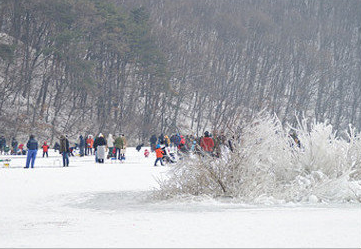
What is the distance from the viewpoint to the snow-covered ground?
28.2 feet

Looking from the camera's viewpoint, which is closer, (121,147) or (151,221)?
(151,221)

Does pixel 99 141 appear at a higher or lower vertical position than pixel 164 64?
lower

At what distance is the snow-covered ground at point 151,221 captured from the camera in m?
8.59

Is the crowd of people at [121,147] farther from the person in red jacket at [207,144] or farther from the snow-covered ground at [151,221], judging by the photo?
the snow-covered ground at [151,221]

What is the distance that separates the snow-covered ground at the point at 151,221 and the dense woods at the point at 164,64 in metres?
25.0

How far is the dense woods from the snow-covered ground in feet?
81.9

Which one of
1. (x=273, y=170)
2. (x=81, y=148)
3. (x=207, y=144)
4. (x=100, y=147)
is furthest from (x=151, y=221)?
(x=81, y=148)

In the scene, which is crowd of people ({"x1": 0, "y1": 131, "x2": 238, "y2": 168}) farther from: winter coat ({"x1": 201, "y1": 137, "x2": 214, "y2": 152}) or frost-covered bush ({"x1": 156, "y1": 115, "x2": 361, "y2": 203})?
frost-covered bush ({"x1": 156, "y1": 115, "x2": 361, "y2": 203})

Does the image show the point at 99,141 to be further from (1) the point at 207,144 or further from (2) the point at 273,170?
(2) the point at 273,170

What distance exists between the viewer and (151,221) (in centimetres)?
1082

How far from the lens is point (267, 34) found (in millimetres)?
78062

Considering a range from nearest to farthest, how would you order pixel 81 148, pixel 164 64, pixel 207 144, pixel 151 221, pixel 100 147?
pixel 151 221, pixel 207 144, pixel 100 147, pixel 81 148, pixel 164 64

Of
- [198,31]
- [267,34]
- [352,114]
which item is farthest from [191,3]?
[352,114]

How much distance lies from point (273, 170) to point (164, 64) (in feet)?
146
